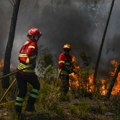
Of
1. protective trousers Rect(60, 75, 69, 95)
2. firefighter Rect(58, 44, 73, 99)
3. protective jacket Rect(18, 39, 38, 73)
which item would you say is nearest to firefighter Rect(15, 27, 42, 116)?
protective jacket Rect(18, 39, 38, 73)

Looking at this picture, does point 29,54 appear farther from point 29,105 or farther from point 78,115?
point 78,115

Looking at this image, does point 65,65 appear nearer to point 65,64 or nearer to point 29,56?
point 65,64

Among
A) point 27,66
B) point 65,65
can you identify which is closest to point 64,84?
point 65,65

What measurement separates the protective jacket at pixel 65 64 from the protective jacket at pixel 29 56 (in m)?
3.65

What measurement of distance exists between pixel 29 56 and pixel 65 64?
3946 millimetres

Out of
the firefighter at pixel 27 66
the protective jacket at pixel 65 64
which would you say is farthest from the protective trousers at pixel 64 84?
the firefighter at pixel 27 66

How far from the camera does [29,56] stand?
306 inches

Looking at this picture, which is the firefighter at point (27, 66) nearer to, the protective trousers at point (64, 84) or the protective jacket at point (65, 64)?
the protective trousers at point (64, 84)

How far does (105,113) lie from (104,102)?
48.3 inches

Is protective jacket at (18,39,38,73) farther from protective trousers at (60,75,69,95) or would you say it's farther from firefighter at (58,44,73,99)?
firefighter at (58,44,73,99)

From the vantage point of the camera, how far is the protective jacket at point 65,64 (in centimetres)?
1157

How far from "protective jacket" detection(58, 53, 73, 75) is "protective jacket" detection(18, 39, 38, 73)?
3.65 meters

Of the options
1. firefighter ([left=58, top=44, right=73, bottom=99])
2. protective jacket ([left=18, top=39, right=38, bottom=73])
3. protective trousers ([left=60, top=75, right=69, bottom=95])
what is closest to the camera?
protective jacket ([left=18, top=39, right=38, bottom=73])

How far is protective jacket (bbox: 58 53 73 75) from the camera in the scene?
Result: 1157 cm
